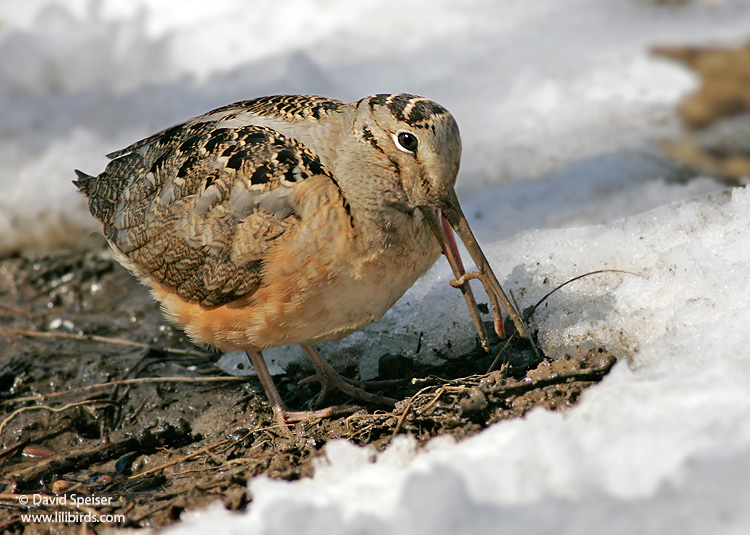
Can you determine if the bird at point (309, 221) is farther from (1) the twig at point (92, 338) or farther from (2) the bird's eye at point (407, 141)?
(1) the twig at point (92, 338)

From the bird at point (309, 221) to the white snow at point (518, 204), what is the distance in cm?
72

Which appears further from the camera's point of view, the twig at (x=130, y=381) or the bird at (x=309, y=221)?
the twig at (x=130, y=381)

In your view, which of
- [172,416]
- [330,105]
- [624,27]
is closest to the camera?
[330,105]

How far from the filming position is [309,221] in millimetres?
3693

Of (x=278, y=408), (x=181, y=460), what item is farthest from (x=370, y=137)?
(x=181, y=460)

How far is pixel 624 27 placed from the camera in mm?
8383

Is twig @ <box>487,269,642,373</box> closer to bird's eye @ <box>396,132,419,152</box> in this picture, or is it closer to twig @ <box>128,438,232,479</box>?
bird's eye @ <box>396,132,419,152</box>

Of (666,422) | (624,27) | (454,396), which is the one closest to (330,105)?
(454,396)

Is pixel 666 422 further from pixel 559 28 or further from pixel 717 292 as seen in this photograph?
pixel 559 28

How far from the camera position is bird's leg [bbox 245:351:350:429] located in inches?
161

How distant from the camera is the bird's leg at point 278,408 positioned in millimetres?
4090

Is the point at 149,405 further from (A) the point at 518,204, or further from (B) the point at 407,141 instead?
(A) the point at 518,204

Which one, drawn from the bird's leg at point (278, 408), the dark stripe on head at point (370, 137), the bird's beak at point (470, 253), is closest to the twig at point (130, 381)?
the bird's leg at point (278, 408)

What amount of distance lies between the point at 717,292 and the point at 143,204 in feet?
9.79
